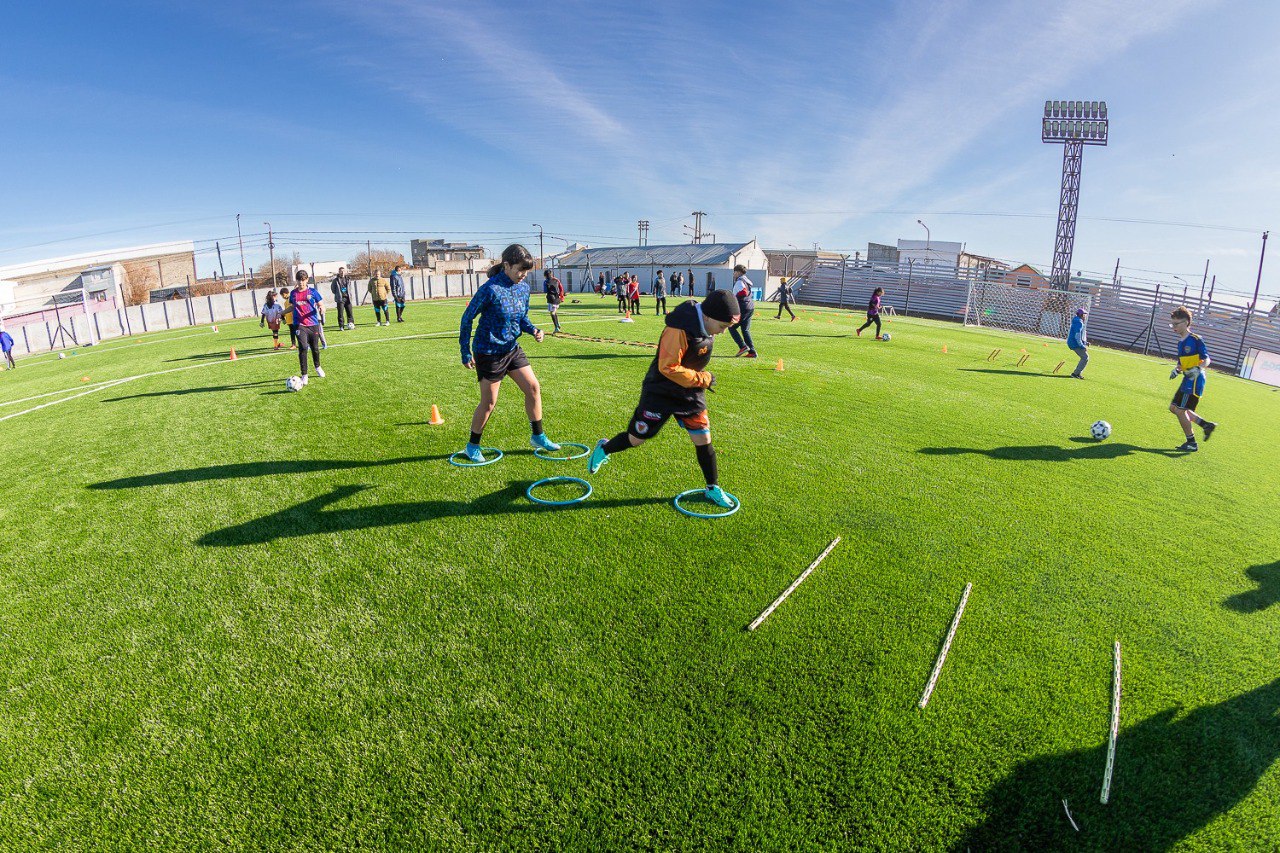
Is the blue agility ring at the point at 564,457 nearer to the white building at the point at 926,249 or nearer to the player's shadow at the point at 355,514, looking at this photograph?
the player's shadow at the point at 355,514

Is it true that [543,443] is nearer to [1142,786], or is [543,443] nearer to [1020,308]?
[1142,786]

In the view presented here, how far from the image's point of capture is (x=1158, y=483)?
6.89m

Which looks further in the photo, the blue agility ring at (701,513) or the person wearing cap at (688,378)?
the blue agility ring at (701,513)

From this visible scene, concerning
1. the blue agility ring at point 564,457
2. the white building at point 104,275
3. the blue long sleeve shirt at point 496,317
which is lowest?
the blue agility ring at point 564,457

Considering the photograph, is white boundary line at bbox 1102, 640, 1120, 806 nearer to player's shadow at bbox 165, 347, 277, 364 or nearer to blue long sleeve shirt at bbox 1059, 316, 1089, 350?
blue long sleeve shirt at bbox 1059, 316, 1089, 350

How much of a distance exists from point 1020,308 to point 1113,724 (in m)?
41.3

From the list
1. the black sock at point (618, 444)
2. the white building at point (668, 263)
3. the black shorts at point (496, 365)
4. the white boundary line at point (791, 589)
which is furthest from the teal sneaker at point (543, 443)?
the white building at point (668, 263)

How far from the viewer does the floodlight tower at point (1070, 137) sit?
5281 centimetres

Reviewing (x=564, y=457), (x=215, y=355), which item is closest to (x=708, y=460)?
(x=564, y=457)

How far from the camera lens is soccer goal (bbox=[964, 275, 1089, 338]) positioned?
1345 inches

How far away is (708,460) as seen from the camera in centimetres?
537

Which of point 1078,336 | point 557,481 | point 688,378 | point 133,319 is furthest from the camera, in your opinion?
point 133,319

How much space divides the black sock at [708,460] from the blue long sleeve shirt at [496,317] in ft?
7.85

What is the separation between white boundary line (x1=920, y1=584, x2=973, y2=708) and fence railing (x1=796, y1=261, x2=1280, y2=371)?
18.2 meters
